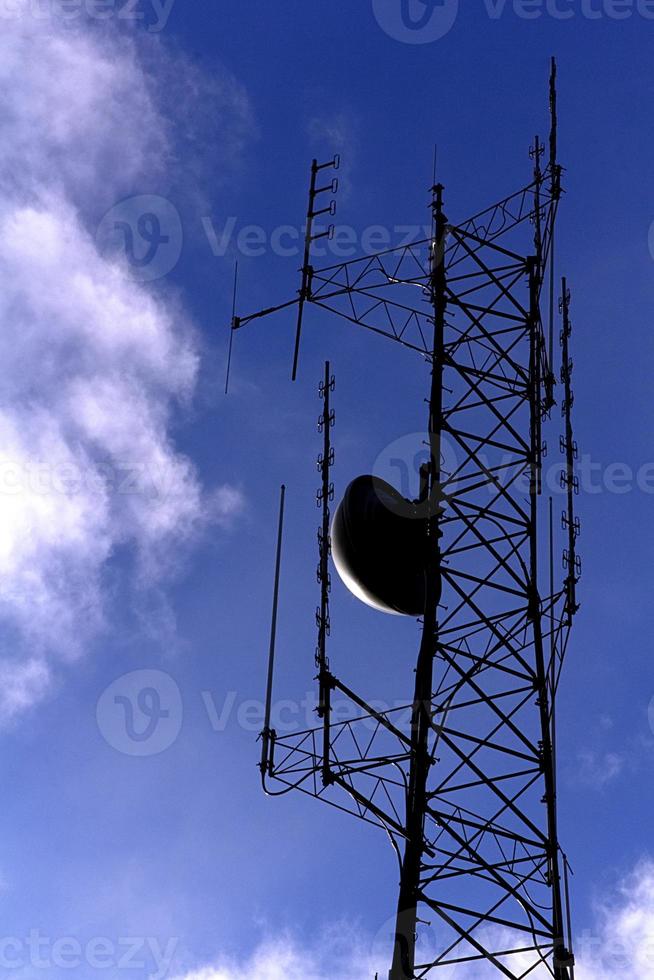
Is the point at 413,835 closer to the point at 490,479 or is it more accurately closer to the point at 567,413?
the point at 490,479

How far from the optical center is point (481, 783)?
1881 cm

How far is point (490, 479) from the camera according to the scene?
20953mm

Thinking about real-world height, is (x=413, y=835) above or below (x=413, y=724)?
below

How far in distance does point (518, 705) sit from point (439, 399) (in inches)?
215

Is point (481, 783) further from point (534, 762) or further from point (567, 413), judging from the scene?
point (567, 413)

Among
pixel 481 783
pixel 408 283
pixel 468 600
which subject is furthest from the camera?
pixel 408 283

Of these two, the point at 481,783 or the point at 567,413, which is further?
the point at 567,413

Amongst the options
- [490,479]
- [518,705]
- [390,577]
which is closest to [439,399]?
[490,479]

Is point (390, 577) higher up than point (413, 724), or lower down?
higher up

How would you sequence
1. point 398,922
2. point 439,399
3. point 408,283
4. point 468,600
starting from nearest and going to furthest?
point 398,922 → point 468,600 → point 439,399 → point 408,283

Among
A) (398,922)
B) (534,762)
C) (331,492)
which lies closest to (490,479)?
(331,492)

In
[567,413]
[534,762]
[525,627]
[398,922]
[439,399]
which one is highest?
[567,413]

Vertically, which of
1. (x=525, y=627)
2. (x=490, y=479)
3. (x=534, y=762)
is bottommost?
(x=534, y=762)

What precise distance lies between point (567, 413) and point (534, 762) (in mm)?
7692
